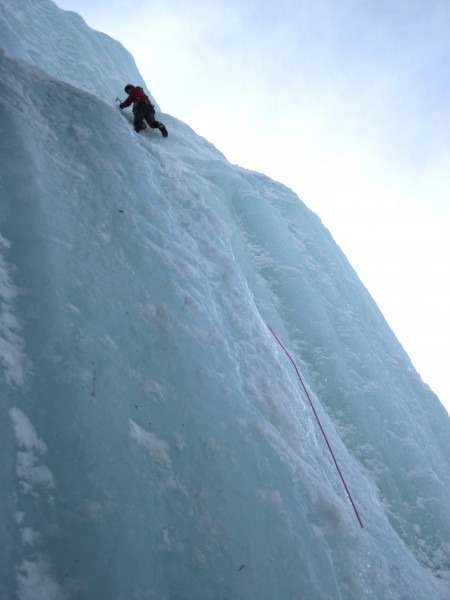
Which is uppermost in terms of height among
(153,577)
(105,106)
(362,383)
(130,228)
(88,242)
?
(105,106)

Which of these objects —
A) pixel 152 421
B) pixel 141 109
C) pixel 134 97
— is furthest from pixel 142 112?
pixel 152 421

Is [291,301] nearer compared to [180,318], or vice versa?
[180,318]

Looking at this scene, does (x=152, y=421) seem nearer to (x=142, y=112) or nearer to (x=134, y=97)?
(x=142, y=112)

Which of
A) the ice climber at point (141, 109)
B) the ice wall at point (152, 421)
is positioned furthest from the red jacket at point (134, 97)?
the ice wall at point (152, 421)

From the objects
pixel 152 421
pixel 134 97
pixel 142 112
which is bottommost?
pixel 152 421

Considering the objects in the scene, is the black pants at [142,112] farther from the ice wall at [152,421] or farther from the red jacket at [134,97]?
the ice wall at [152,421]

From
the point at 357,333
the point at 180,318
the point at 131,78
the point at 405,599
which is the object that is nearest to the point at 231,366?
the point at 180,318

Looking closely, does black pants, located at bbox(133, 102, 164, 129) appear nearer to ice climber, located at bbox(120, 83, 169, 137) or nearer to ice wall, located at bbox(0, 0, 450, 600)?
ice climber, located at bbox(120, 83, 169, 137)

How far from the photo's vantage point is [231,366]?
150 inches

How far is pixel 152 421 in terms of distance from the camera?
3.05m

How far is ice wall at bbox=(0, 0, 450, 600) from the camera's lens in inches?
96.6

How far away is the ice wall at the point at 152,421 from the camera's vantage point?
2.45 meters

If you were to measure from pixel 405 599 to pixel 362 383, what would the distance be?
3427mm

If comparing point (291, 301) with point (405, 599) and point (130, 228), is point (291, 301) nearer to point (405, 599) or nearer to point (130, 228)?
point (130, 228)
